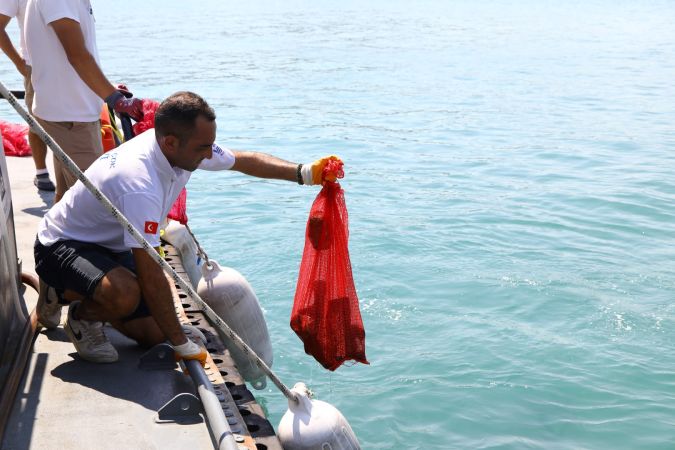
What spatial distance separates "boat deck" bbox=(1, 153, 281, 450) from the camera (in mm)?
3816

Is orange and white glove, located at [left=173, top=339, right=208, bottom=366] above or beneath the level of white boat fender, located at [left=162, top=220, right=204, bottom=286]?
above

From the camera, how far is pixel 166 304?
4199mm

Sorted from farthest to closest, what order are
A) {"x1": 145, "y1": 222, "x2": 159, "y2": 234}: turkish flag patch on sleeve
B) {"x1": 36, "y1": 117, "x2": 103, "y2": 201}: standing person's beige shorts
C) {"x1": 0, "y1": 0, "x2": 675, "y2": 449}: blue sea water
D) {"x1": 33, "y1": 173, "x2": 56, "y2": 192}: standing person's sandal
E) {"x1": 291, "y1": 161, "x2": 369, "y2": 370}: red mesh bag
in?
{"x1": 33, "y1": 173, "x2": 56, "y2": 192}: standing person's sandal
{"x1": 0, "y1": 0, "x2": 675, "y2": 449}: blue sea water
{"x1": 36, "y1": 117, "x2": 103, "y2": 201}: standing person's beige shorts
{"x1": 291, "y1": 161, "x2": 369, "y2": 370}: red mesh bag
{"x1": 145, "y1": 222, "x2": 159, "y2": 234}: turkish flag patch on sleeve

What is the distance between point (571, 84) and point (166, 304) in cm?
1915

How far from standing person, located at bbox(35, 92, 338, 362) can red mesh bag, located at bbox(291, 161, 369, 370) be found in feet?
2.27

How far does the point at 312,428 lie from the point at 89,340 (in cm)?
119

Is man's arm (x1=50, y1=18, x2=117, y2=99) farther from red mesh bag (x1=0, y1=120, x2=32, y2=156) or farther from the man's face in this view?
red mesh bag (x1=0, y1=120, x2=32, y2=156)

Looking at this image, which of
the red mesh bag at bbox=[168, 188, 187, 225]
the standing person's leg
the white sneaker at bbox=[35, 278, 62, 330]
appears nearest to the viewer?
the white sneaker at bbox=[35, 278, 62, 330]

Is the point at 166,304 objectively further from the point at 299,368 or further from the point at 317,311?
the point at 299,368

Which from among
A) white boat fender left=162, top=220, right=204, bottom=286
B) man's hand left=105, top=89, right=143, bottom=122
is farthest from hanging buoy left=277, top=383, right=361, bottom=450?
white boat fender left=162, top=220, right=204, bottom=286

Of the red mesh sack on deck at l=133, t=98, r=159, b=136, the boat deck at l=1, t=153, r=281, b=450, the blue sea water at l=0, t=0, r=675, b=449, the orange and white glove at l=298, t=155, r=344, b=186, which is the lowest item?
the blue sea water at l=0, t=0, r=675, b=449

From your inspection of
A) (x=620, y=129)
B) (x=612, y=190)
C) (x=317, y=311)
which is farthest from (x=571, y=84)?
(x=317, y=311)

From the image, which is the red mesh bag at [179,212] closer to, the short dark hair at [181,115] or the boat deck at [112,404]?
the boat deck at [112,404]

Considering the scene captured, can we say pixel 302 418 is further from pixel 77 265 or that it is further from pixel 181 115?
pixel 181 115
